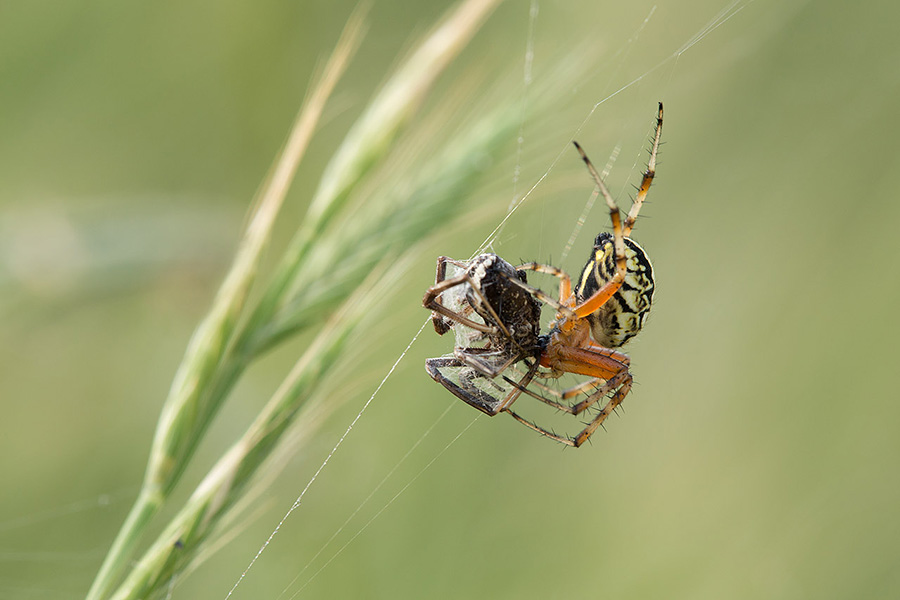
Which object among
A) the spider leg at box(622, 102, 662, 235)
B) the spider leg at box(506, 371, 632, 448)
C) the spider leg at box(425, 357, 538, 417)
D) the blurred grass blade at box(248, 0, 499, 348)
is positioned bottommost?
the spider leg at box(506, 371, 632, 448)

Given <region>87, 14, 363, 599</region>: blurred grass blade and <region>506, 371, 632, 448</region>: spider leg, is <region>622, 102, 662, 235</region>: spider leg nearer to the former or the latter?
<region>506, 371, 632, 448</region>: spider leg

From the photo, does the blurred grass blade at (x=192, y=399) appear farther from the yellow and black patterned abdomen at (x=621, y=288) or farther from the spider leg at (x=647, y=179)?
the spider leg at (x=647, y=179)

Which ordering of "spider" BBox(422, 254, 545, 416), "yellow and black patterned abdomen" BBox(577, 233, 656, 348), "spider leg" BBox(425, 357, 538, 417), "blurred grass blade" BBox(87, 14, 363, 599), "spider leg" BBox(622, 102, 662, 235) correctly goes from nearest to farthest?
"blurred grass blade" BBox(87, 14, 363, 599)
"spider" BBox(422, 254, 545, 416)
"spider leg" BBox(425, 357, 538, 417)
"yellow and black patterned abdomen" BBox(577, 233, 656, 348)
"spider leg" BBox(622, 102, 662, 235)

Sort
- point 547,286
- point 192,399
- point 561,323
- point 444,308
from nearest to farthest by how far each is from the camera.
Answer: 1. point 192,399
2. point 444,308
3. point 561,323
4. point 547,286

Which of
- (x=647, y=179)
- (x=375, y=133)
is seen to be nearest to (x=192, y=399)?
(x=375, y=133)

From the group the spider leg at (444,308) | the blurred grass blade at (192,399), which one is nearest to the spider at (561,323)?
the spider leg at (444,308)

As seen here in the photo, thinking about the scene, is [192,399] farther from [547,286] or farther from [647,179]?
[647,179]

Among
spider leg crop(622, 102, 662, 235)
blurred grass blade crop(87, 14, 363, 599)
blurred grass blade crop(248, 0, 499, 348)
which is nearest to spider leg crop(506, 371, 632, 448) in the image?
spider leg crop(622, 102, 662, 235)
